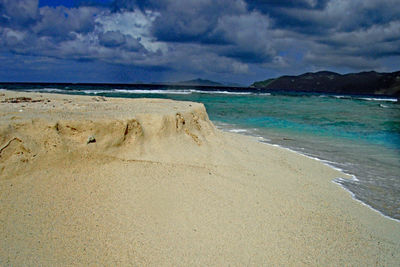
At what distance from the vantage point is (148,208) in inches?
134

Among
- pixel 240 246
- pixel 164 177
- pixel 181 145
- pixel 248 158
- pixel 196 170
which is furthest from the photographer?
pixel 248 158

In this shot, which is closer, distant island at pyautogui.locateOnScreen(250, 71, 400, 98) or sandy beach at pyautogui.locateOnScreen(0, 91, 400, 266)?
sandy beach at pyautogui.locateOnScreen(0, 91, 400, 266)

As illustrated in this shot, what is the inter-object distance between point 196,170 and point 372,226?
2510 millimetres

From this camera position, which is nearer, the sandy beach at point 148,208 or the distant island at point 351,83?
the sandy beach at point 148,208

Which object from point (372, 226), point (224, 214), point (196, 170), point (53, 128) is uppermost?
point (53, 128)

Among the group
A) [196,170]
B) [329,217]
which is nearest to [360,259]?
[329,217]

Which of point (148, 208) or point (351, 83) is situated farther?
point (351, 83)

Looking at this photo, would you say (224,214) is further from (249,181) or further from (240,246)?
(249,181)

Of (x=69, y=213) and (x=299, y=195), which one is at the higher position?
(x=69, y=213)

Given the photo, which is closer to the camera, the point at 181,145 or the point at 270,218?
the point at 270,218

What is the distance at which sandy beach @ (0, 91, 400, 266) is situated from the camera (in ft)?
9.40

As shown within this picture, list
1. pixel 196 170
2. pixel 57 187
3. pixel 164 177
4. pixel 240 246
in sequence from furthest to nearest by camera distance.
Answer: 1. pixel 196 170
2. pixel 164 177
3. pixel 57 187
4. pixel 240 246

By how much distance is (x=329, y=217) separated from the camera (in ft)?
13.4

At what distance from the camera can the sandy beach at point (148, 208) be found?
9.40 feet
